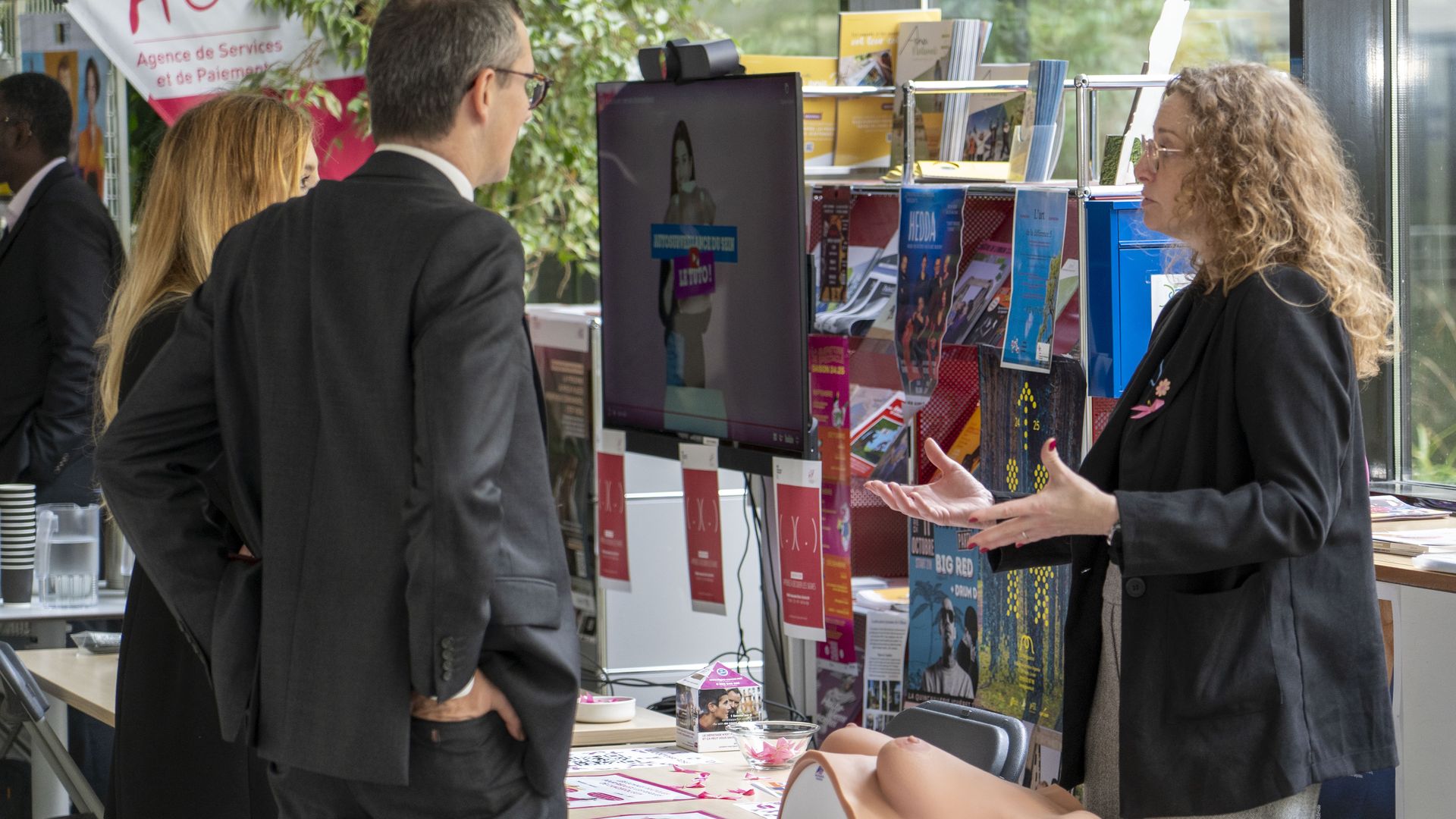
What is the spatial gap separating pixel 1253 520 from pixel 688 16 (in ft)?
14.5

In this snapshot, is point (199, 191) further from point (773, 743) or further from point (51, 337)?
point (51, 337)

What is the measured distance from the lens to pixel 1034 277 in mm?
2695

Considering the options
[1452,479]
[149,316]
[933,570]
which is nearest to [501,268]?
[149,316]

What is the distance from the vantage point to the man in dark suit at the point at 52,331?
12.5 feet

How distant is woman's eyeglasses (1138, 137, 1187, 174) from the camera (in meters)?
2.10

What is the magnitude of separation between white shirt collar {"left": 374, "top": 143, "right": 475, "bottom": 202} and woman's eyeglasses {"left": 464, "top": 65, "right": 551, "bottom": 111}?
0.08 m

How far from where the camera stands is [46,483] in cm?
391

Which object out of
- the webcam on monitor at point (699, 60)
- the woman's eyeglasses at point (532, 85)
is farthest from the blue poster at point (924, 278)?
the woman's eyeglasses at point (532, 85)

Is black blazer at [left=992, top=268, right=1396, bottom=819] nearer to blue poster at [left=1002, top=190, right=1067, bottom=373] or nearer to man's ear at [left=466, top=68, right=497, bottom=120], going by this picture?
blue poster at [left=1002, top=190, right=1067, bottom=373]

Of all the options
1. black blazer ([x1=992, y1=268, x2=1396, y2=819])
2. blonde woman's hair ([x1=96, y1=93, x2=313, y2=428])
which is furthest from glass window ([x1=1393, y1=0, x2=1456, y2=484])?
blonde woman's hair ([x1=96, y1=93, x2=313, y2=428])

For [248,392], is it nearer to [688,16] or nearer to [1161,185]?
[1161,185]

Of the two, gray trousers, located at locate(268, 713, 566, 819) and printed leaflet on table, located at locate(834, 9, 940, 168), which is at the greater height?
printed leaflet on table, located at locate(834, 9, 940, 168)

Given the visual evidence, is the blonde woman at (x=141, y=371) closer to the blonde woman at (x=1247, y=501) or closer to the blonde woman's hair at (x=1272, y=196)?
the blonde woman at (x=1247, y=501)

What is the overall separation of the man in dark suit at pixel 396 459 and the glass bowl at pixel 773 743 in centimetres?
89
